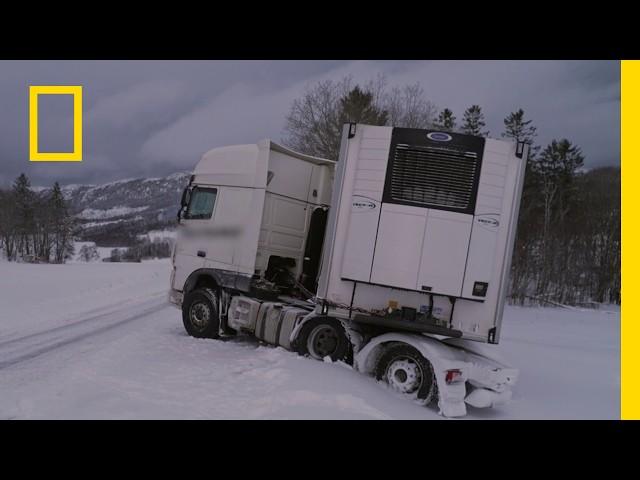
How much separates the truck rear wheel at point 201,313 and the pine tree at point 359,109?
650 inches

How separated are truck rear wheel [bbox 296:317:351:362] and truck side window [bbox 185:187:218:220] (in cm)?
311

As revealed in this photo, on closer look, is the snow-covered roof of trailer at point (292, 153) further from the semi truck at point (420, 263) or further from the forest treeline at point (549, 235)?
the forest treeline at point (549, 235)

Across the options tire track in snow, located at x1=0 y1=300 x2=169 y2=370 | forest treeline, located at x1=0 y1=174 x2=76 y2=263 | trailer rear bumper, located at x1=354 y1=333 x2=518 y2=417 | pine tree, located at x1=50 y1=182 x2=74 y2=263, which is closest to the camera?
trailer rear bumper, located at x1=354 y1=333 x2=518 y2=417

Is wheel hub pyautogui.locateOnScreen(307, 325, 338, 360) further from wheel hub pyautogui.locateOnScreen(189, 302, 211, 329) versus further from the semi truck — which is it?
wheel hub pyautogui.locateOnScreen(189, 302, 211, 329)

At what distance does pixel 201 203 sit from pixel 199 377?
383cm

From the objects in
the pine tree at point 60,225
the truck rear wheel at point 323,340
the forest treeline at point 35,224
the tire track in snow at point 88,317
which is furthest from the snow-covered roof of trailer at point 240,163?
the pine tree at point 60,225

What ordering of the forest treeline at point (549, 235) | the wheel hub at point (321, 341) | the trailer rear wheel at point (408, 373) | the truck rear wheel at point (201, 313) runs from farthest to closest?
the forest treeline at point (549, 235), the truck rear wheel at point (201, 313), the wheel hub at point (321, 341), the trailer rear wheel at point (408, 373)

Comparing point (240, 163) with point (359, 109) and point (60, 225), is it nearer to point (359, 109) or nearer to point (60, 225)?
point (359, 109)

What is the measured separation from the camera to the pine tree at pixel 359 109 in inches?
917

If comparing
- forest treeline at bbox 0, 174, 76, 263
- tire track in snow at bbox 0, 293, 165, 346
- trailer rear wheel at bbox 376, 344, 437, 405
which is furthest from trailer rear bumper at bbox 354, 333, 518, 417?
forest treeline at bbox 0, 174, 76, 263

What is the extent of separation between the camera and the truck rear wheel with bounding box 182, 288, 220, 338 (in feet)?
27.5

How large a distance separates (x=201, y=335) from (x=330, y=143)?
56.2 ft

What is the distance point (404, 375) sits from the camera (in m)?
5.77

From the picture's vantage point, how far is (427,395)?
550 cm
